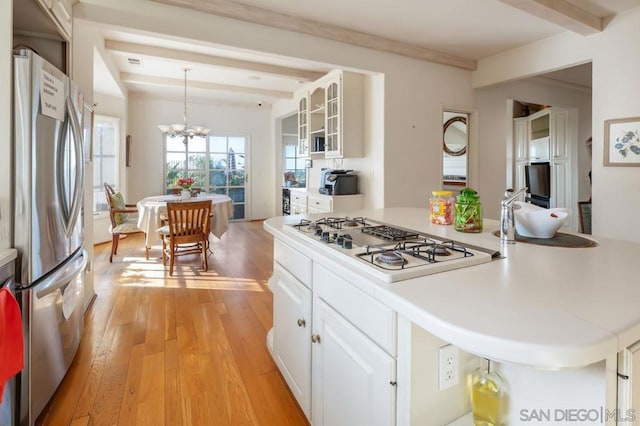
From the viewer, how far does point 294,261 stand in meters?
1.61

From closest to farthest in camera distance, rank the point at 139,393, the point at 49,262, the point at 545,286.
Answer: the point at 545,286 → the point at 49,262 → the point at 139,393

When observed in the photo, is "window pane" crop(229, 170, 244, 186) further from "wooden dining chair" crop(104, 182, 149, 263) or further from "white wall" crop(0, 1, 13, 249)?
"white wall" crop(0, 1, 13, 249)

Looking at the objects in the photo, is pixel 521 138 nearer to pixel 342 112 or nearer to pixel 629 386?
pixel 342 112

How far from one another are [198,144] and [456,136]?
5078 millimetres

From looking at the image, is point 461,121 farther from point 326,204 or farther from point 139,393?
point 139,393

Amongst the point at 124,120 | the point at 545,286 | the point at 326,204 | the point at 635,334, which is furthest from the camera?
the point at 124,120

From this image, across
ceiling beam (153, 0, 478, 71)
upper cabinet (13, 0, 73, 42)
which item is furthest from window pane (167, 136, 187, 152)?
upper cabinet (13, 0, 73, 42)

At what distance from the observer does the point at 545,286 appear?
896 mm

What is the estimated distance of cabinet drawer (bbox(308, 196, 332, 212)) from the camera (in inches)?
178

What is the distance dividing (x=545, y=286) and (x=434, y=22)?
3380mm

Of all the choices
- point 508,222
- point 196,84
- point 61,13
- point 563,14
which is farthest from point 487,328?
point 196,84

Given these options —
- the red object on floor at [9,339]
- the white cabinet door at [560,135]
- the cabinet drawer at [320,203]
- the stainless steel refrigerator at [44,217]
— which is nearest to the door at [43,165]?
the stainless steel refrigerator at [44,217]

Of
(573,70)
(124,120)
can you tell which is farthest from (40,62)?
(573,70)

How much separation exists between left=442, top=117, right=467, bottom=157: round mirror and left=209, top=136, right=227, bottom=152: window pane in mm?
4597
